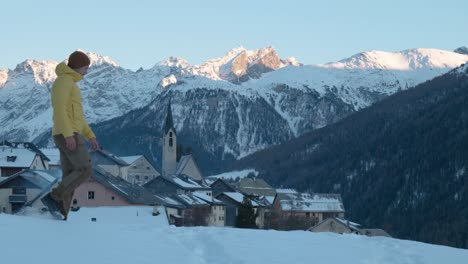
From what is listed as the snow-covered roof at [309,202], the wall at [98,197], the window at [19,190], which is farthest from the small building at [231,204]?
the window at [19,190]

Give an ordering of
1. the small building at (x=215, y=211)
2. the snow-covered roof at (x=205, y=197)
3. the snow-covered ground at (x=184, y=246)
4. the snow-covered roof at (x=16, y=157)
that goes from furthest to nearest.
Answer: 1. the snow-covered roof at (x=205, y=197)
2. the snow-covered roof at (x=16, y=157)
3. the small building at (x=215, y=211)
4. the snow-covered ground at (x=184, y=246)

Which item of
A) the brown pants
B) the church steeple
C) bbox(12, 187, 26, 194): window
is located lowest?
the brown pants

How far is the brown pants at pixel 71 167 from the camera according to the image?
16.4 meters

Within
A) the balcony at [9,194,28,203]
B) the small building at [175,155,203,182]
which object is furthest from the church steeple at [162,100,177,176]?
the balcony at [9,194,28,203]

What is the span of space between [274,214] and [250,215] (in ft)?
150

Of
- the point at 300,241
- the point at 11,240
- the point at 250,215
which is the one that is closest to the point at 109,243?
the point at 11,240

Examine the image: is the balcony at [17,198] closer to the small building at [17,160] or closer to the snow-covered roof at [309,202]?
the small building at [17,160]

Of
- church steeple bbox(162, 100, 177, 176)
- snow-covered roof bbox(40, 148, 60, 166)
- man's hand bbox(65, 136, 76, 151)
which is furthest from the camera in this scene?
church steeple bbox(162, 100, 177, 176)

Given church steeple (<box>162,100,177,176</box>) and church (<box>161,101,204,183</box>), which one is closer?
church (<box>161,101,204,183</box>)

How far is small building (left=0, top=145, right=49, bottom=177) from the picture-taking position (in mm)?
109250

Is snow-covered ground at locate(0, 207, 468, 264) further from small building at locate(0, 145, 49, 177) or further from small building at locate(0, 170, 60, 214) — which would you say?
small building at locate(0, 145, 49, 177)

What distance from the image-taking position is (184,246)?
15859mm

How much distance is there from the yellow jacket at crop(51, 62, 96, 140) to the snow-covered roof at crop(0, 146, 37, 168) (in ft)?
306

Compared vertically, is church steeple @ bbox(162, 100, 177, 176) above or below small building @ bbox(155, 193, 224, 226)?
above
